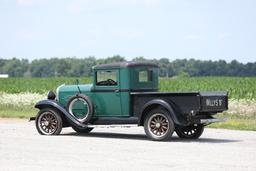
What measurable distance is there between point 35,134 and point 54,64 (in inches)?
5874

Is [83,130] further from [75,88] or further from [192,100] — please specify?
[192,100]

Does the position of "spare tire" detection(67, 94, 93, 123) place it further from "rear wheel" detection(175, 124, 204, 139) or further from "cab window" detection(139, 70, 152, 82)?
"rear wheel" detection(175, 124, 204, 139)

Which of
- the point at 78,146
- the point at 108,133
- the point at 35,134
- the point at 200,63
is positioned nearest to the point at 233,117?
the point at 108,133

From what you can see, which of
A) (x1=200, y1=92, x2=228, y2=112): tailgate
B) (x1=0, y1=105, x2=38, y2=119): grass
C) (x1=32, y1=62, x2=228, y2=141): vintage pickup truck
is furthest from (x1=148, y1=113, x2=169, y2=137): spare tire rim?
(x1=0, y1=105, x2=38, y2=119): grass

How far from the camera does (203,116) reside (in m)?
16.8

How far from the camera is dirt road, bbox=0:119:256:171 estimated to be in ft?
39.1

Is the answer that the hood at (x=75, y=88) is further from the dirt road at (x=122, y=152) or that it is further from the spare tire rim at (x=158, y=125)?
the spare tire rim at (x=158, y=125)

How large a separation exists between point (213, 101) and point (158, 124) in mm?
1413

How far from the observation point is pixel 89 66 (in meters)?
134

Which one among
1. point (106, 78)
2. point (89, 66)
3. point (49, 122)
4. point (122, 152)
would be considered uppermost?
point (89, 66)

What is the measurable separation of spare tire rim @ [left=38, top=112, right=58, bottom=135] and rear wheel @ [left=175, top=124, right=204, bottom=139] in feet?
10.6

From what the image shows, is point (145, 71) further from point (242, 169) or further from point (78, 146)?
point (242, 169)

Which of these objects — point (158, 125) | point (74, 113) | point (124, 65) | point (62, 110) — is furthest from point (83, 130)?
point (158, 125)

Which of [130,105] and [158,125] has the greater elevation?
[130,105]
